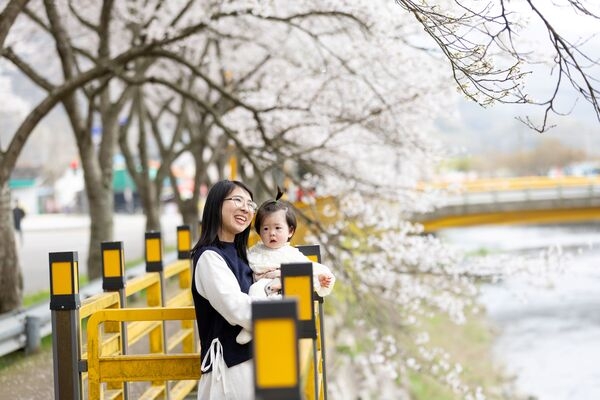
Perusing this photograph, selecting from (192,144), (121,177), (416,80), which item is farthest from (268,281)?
(121,177)

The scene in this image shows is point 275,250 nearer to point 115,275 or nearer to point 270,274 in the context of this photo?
point 270,274

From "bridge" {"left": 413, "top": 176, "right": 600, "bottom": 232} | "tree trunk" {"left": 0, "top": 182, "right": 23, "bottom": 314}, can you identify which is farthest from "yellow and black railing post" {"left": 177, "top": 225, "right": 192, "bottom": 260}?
"bridge" {"left": 413, "top": 176, "right": 600, "bottom": 232}

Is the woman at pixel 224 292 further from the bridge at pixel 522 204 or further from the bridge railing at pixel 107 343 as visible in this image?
the bridge at pixel 522 204

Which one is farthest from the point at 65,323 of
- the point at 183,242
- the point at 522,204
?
the point at 522,204

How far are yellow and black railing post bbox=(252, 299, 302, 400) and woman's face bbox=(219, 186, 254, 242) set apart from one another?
1352mm

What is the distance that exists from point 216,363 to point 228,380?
3.6 inches

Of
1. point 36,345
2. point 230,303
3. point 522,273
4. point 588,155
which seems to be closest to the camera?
point 230,303

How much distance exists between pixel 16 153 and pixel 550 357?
47.6 ft

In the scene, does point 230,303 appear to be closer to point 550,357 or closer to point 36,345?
point 36,345

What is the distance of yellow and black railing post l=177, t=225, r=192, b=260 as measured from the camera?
7512mm

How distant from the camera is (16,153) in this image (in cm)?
890

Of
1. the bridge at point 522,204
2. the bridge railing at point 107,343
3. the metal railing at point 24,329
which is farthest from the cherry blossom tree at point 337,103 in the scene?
the bridge at point 522,204

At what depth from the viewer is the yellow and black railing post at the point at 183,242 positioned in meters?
7.51

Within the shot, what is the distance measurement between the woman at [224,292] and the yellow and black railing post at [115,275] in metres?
1.39
